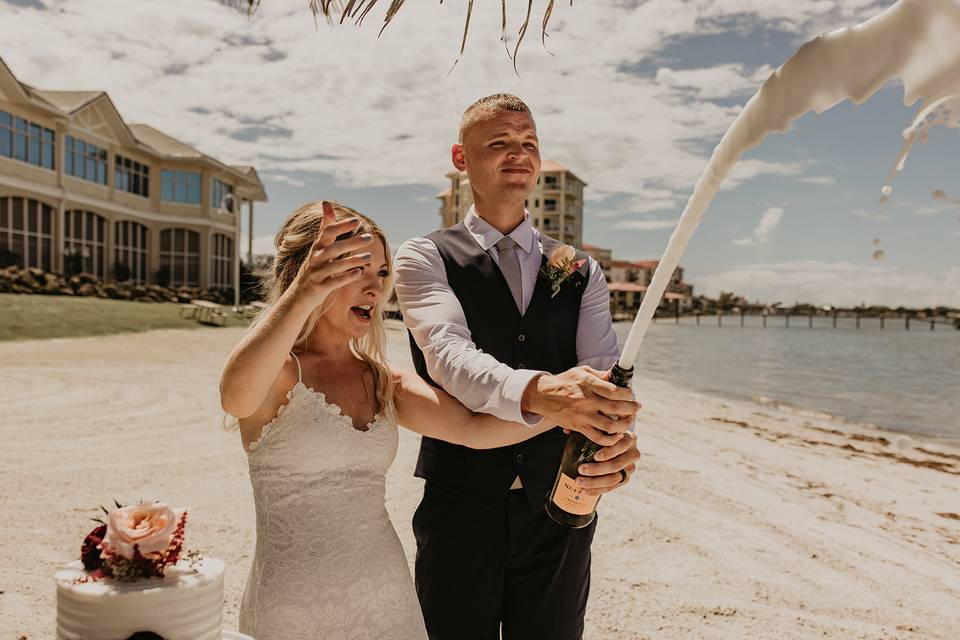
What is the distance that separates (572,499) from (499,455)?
78cm

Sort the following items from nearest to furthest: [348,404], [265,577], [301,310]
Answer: [301,310], [265,577], [348,404]

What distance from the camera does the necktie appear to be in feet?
10.2

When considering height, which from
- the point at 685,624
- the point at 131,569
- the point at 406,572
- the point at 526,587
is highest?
the point at 131,569

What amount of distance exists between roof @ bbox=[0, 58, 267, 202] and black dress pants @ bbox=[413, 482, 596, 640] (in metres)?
33.7

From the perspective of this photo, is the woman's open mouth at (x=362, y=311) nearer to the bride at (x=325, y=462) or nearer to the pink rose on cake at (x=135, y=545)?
the bride at (x=325, y=462)

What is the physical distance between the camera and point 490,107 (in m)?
3.04

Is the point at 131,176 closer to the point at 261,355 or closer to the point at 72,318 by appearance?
the point at 72,318

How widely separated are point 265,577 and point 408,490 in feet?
18.1

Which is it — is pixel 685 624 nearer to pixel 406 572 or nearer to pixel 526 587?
pixel 526 587

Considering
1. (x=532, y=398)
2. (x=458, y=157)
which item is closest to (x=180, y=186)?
(x=458, y=157)

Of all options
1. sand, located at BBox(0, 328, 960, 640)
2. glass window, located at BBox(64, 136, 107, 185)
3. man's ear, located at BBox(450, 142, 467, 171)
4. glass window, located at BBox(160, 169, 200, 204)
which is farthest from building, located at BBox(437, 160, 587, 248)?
man's ear, located at BBox(450, 142, 467, 171)

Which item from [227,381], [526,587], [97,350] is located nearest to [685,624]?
[526,587]

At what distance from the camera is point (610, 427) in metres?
2.06

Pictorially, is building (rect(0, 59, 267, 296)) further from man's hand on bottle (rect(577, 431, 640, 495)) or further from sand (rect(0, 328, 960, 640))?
man's hand on bottle (rect(577, 431, 640, 495))
